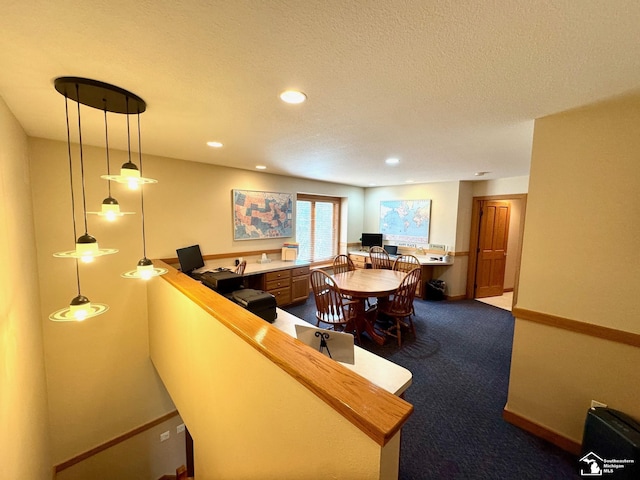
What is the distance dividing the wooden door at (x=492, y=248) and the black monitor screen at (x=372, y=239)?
200cm

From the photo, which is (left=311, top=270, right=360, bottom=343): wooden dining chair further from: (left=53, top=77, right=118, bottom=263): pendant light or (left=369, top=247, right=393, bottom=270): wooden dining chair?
(left=369, top=247, right=393, bottom=270): wooden dining chair

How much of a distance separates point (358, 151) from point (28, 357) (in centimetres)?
326

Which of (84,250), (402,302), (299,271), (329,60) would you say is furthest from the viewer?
(299,271)

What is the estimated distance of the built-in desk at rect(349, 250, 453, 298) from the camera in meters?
4.74

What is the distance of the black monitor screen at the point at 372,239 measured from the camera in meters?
5.90

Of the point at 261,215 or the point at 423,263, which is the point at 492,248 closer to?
the point at 423,263

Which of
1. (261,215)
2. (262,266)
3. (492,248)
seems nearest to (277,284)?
(262,266)

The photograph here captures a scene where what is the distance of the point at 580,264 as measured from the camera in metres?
1.65

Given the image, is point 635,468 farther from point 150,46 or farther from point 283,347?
point 150,46

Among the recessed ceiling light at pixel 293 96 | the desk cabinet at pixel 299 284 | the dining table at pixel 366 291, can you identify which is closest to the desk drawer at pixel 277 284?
the desk cabinet at pixel 299 284

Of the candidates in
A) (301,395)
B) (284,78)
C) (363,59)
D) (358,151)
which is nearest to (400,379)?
(301,395)

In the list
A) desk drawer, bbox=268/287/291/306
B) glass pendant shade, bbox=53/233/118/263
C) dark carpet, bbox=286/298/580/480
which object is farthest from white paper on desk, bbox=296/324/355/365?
desk drawer, bbox=268/287/291/306

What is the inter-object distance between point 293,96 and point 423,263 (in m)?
3.95

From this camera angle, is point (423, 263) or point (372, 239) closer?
point (423, 263)
